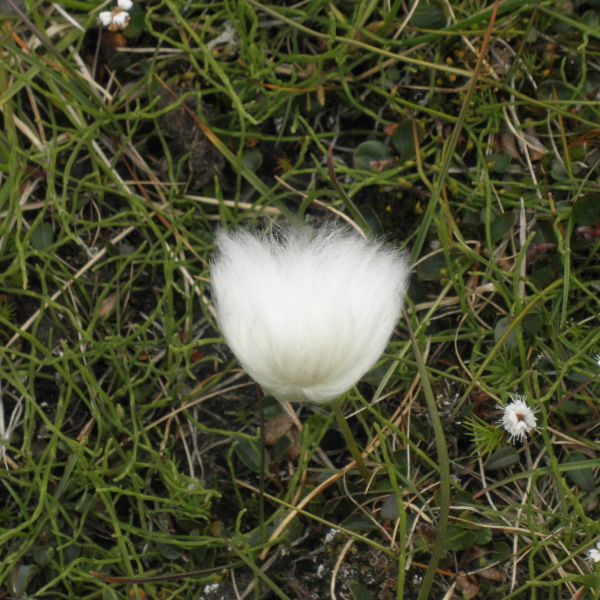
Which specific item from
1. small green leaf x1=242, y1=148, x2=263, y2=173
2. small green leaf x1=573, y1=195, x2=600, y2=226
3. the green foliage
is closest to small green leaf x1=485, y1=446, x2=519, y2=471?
the green foliage

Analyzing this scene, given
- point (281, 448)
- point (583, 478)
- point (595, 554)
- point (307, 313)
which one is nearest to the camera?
point (307, 313)

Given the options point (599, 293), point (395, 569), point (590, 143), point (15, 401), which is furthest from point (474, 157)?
point (15, 401)

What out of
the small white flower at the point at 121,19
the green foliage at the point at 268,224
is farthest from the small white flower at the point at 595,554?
the small white flower at the point at 121,19

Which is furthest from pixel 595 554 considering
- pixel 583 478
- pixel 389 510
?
pixel 389 510

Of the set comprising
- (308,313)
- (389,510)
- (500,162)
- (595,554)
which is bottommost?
(595,554)

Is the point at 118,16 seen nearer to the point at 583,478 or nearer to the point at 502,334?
the point at 502,334

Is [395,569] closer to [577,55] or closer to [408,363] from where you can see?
[408,363]
